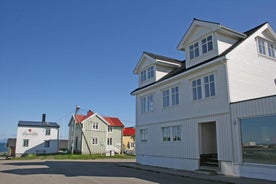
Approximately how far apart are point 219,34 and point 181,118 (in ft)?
19.6

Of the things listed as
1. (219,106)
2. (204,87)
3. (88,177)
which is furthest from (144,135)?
(219,106)

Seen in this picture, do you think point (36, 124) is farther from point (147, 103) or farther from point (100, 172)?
point (100, 172)

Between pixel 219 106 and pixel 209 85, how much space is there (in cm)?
154

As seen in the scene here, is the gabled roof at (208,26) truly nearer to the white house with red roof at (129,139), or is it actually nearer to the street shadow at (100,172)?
the street shadow at (100,172)

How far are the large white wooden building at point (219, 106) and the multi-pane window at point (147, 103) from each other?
534 mm

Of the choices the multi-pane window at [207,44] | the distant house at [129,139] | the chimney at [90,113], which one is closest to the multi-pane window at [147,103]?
the multi-pane window at [207,44]

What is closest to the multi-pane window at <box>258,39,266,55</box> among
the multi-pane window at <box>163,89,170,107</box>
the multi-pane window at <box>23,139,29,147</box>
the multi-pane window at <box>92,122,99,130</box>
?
the multi-pane window at <box>163,89,170,107</box>

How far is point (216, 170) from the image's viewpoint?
13.6m

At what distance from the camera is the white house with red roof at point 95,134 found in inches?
1662

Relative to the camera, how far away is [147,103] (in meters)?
21.4

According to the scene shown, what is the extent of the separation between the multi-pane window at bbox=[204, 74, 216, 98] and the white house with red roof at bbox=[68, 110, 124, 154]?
29.4 m

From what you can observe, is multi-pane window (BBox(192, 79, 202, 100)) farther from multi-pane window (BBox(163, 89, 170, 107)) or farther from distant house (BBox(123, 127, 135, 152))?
distant house (BBox(123, 127, 135, 152))

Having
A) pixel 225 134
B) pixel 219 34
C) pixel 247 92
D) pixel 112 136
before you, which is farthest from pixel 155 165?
pixel 112 136

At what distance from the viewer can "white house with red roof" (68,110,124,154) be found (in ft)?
139
